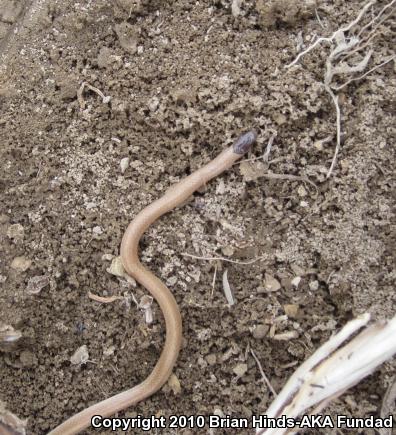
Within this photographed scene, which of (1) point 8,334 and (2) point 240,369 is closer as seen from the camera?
(2) point 240,369

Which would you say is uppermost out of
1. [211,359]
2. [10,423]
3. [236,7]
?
[236,7]

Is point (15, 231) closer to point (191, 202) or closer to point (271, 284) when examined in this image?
point (191, 202)

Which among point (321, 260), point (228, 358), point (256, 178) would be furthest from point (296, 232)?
point (228, 358)

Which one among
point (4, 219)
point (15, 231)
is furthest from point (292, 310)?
point (4, 219)

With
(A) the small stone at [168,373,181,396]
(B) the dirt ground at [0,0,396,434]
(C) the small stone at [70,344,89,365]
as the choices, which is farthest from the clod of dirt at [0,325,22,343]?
(A) the small stone at [168,373,181,396]

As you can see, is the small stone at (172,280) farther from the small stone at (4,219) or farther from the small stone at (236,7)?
the small stone at (236,7)

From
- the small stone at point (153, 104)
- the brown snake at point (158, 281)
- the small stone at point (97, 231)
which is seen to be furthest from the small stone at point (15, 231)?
the small stone at point (153, 104)
